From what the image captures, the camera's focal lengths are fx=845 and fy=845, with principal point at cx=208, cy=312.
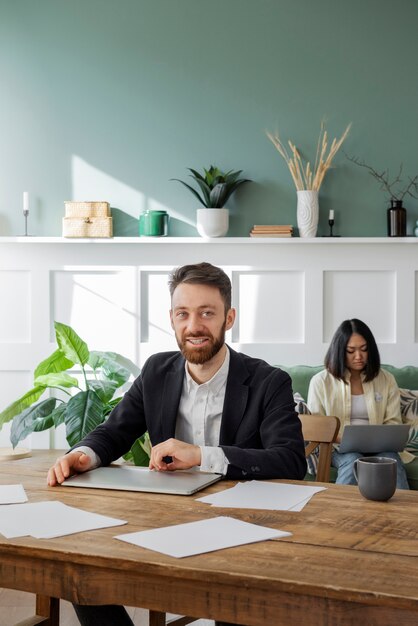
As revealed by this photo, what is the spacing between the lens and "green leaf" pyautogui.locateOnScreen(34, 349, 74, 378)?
4582mm

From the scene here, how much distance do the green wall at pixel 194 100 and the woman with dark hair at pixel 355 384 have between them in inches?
29.7

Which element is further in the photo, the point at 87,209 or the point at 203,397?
the point at 87,209

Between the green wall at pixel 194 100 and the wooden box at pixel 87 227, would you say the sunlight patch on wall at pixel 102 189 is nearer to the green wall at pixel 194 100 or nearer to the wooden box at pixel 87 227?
the green wall at pixel 194 100

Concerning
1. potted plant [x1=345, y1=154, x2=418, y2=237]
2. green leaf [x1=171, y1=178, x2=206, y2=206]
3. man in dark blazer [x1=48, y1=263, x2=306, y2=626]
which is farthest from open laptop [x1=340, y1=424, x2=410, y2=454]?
green leaf [x1=171, y1=178, x2=206, y2=206]

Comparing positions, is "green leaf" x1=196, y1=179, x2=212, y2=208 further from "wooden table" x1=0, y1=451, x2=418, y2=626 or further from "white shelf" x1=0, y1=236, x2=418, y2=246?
"wooden table" x1=0, y1=451, x2=418, y2=626

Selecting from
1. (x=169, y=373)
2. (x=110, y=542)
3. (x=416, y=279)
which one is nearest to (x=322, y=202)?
(x=416, y=279)

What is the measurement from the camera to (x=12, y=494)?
1.94 metres

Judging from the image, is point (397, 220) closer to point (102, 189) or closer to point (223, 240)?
point (223, 240)

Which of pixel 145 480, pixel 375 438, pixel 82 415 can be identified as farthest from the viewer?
pixel 82 415

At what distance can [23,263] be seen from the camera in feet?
16.1

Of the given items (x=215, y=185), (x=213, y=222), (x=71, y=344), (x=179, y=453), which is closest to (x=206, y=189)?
(x=215, y=185)

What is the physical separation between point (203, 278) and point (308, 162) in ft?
8.48

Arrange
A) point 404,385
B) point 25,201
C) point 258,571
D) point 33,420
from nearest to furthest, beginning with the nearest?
point 258,571
point 33,420
point 404,385
point 25,201

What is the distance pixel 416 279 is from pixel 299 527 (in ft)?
11.0
